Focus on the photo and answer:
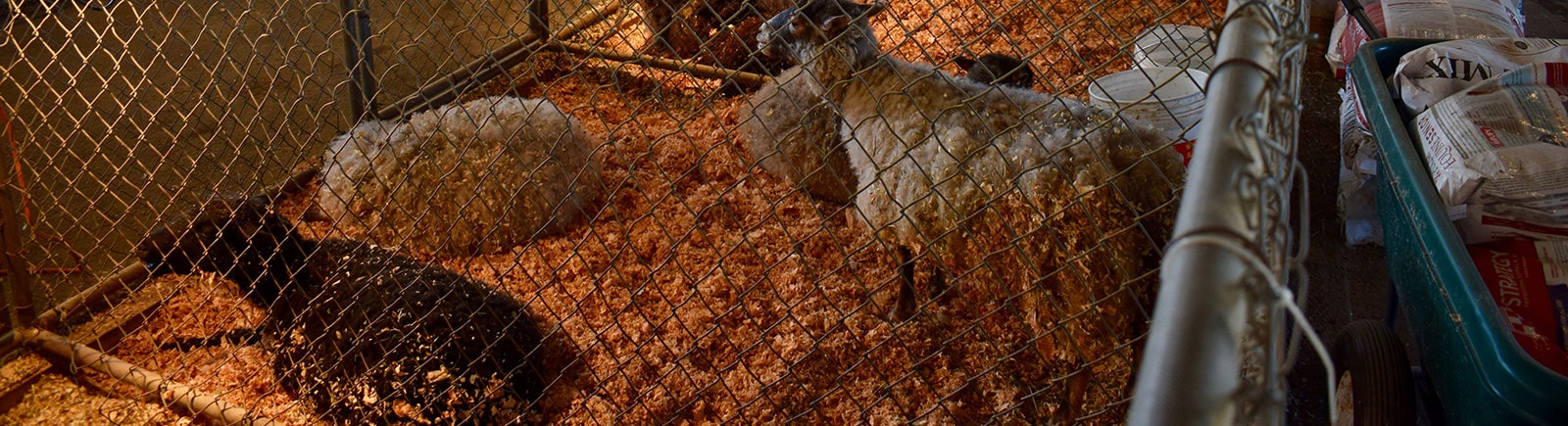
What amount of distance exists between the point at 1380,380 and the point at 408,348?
263 cm

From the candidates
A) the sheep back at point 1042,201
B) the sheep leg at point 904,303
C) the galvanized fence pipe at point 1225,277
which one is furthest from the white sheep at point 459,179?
the galvanized fence pipe at point 1225,277

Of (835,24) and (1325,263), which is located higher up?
(835,24)

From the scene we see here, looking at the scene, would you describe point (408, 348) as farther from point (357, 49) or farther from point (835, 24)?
point (835, 24)

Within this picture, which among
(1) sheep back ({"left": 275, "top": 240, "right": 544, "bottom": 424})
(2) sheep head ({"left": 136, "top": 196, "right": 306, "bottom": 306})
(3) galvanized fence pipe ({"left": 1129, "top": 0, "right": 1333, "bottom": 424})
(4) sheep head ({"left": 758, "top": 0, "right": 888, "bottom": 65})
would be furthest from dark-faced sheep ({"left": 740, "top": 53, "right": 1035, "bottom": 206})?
(3) galvanized fence pipe ({"left": 1129, "top": 0, "right": 1333, "bottom": 424})

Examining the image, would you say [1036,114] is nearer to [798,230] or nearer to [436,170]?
[798,230]

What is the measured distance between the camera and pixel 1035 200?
2777 mm

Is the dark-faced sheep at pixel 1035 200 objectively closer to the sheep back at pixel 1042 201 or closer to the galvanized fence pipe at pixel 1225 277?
the sheep back at pixel 1042 201

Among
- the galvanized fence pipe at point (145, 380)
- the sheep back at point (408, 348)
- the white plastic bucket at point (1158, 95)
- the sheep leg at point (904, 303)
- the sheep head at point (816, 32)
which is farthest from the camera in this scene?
the sheep head at point (816, 32)

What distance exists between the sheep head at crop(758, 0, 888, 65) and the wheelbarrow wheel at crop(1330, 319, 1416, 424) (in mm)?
2033

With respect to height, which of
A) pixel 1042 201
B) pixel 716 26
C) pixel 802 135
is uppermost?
pixel 716 26

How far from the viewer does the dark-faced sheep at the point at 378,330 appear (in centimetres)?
294

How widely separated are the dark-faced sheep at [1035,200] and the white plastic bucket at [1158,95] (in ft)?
1.56

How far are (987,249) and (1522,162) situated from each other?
132cm

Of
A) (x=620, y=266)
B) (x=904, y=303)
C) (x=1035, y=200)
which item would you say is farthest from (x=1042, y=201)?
(x=620, y=266)
